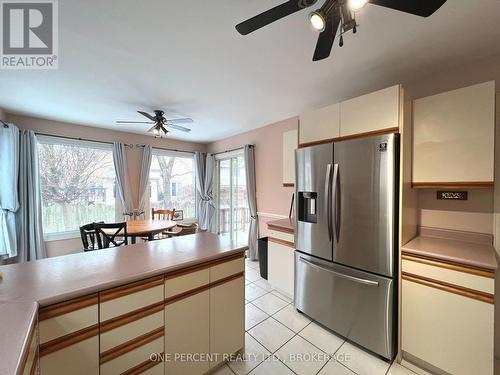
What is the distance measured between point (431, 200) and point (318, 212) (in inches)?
44.2

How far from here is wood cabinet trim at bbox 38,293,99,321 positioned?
91 centimetres

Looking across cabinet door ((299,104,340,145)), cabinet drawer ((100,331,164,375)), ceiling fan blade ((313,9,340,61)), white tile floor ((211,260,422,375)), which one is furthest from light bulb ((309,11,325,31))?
white tile floor ((211,260,422,375))

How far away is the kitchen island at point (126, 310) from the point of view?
903 millimetres

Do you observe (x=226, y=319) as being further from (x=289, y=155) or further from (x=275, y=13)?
(x=289, y=155)

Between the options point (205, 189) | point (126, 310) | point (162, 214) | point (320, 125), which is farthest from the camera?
point (205, 189)

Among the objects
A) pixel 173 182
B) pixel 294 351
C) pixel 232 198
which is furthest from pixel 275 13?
pixel 173 182

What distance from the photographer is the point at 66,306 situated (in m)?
0.96

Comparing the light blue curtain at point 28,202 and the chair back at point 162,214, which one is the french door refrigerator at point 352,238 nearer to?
the chair back at point 162,214

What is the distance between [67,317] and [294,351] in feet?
5.69

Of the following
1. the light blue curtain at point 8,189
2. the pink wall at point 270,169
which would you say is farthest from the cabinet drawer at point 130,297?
the light blue curtain at point 8,189

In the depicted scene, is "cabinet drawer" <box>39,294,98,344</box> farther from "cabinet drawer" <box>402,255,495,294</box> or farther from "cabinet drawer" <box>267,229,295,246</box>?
"cabinet drawer" <box>402,255,495,294</box>

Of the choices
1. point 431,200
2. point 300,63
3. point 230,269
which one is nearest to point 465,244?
point 431,200

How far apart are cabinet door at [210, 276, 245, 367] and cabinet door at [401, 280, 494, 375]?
133 centimetres

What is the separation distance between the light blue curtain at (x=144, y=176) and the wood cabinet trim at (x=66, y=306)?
369 cm
